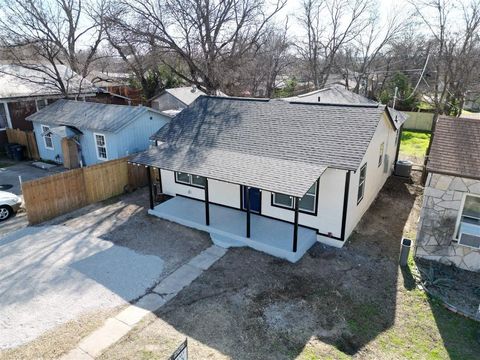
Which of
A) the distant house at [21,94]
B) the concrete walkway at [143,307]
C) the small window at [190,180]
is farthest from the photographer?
the distant house at [21,94]

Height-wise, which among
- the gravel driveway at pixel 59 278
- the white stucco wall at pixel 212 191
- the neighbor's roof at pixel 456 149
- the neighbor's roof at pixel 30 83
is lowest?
the gravel driveway at pixel 59 278

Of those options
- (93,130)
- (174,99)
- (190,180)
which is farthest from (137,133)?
(174,99)

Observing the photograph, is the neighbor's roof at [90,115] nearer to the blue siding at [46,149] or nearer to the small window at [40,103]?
the blue siding at [46,149]

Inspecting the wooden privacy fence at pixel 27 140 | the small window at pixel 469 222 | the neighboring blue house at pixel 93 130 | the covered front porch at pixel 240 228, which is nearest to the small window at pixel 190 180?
the covered front porch at pixel 240 228

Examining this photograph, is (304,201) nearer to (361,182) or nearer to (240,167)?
(361,182)

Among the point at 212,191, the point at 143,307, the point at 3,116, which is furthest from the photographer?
the point at 3,116

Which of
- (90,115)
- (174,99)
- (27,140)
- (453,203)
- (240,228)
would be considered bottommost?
(240,228)
